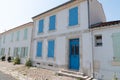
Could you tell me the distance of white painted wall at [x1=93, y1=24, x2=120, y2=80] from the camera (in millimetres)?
7782

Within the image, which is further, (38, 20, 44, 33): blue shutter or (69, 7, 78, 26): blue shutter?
(38, 20, 44, 33): blue shutter

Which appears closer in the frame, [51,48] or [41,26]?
[51,48]

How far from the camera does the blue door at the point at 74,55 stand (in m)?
9.98

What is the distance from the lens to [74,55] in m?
10.3

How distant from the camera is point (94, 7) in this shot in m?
10.6

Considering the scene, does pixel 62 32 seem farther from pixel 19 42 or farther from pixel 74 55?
pixel 19 42

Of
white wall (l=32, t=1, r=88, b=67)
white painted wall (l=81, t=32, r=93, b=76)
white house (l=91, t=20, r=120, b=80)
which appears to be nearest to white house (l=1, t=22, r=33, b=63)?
white wall (l=32, t=1, r=88, b=67)

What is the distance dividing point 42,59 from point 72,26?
5.29 m

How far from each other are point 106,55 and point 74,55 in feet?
9.38

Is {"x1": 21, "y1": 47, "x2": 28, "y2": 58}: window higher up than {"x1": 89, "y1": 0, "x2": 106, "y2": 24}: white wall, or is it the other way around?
{"x1": 89, "y1": 0, "x2": 106, "y2": 24}: white wall

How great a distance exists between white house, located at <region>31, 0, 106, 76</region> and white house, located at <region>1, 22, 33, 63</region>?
327 centimetres

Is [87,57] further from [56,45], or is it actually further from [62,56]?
[56,45]

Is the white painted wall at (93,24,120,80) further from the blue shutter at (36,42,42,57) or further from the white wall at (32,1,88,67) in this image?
the blue shutter at (36,42,42,57)

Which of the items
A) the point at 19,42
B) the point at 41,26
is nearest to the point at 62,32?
the point at 41,26
